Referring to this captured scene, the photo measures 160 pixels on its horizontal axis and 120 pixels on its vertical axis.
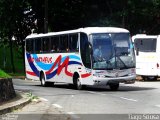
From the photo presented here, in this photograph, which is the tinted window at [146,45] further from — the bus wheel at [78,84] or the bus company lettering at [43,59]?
the bus wheel at [78,84]

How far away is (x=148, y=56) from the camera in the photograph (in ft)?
125

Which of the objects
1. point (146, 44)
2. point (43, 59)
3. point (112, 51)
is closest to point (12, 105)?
point (112, 51)

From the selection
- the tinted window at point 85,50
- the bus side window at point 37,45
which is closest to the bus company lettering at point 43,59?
the bus side window at point 37,45

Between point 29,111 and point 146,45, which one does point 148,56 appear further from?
point 29,111

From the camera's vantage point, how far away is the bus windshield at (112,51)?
27094mm

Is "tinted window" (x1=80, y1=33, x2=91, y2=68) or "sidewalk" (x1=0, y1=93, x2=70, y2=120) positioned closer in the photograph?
"sidewalk" (x1=0, y1=93, x2=70, y2=120)

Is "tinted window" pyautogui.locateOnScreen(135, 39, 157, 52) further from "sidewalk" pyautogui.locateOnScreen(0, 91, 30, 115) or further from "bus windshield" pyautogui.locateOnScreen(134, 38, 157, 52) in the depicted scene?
"sidewalk" pyautogui.locateOnScreen(0, 91, 30, 115)

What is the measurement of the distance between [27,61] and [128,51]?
36.6ft

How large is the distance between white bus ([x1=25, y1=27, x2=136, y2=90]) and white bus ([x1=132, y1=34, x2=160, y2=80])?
7719mm

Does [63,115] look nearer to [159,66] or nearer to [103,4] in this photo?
[159,66]

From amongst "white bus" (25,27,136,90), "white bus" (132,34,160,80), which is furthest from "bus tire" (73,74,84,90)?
"white bus" (132,34,160,80)

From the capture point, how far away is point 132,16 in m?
48.7

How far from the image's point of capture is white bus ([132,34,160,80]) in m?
37.4

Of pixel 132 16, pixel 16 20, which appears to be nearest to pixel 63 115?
pixel 132 16
